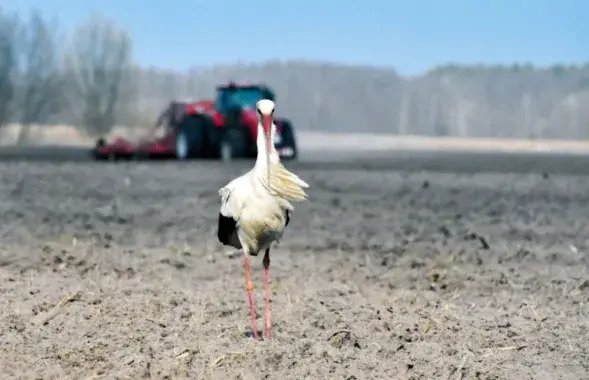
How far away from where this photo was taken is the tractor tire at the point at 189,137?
88.2 feet

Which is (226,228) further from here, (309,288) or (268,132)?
(309,288)

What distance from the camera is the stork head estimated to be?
19.9 feet

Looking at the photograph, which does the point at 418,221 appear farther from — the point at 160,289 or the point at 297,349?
the point at 297,349

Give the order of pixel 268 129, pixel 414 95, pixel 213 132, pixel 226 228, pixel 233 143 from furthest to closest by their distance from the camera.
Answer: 1. pixel 414 95
2. pixel 213 132
3. pixel 233 143
4. pixel 226 228
5. pixel 268 129

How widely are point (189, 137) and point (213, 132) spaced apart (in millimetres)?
789

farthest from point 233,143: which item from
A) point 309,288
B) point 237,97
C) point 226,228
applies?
point 226,228

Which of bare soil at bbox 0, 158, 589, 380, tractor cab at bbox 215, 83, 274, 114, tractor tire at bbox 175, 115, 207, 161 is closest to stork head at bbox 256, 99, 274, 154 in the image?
bare soil at bbox 0, 158, 589, 380

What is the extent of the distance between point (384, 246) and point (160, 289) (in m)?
3.90

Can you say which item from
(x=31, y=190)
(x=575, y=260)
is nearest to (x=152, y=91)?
(x=31, y=190)

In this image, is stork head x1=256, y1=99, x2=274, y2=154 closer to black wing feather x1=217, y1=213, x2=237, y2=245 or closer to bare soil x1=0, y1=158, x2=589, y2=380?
black wing feather x1=217, y1=213, x2=237, y2=245

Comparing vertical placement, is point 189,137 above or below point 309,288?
above

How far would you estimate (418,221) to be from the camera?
13625 mm

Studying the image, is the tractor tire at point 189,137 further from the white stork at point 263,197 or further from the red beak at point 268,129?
the red beak at point 268,129

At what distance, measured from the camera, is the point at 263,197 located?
6188 mm
